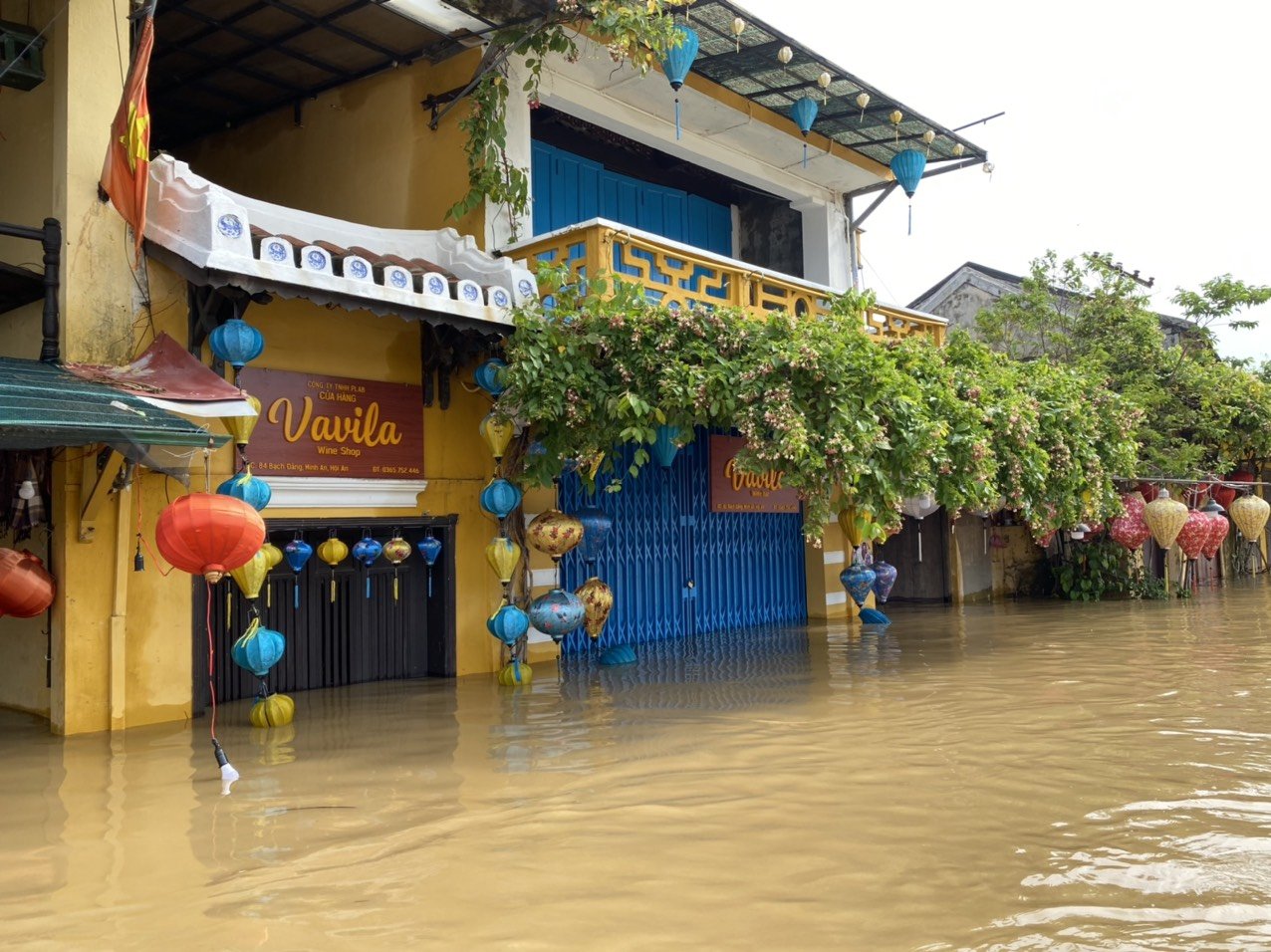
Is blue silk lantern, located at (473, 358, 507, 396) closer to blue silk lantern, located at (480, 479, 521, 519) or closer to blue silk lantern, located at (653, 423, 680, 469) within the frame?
blue silk lantern, located at (480, 479, 521, 519)

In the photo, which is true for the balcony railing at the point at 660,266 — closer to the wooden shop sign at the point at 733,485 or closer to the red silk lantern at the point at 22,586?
the wooden shop sign at the point at 733,485

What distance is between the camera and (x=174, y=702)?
8.52 m

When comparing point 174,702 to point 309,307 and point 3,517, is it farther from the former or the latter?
point 309,307

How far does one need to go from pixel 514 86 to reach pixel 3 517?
6.73m

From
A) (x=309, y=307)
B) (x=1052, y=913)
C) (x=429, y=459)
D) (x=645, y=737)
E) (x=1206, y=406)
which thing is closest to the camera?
(x=1052, y=913)

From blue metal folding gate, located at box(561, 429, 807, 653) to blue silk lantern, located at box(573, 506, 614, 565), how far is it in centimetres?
89

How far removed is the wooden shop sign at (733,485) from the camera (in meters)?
14.3

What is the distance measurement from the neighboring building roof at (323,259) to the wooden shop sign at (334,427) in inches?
43.4

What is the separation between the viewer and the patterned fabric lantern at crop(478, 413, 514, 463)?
32.9 feet

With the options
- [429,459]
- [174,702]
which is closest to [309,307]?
[429,459]

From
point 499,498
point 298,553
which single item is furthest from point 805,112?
point 298,553

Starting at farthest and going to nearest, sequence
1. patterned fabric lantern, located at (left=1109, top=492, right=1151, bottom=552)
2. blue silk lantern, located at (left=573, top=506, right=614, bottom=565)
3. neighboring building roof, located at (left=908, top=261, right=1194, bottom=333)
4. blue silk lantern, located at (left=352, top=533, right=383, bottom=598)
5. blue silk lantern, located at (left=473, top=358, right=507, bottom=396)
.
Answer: neighboring building roof, located at (left=908, top=261, right=1194, bottom=333) → patterned fabric lantern, located at (left=1109, top=492, right=1151, bottom=552) → blue silk lantern, located at (left=573, top=506, right=614, bottom=565) → blue silk lantern, located at (left=473, top=358, right=507, bottom=396) → blue silk lantern, located at (left=352, top=533, right=383, bottom=598)

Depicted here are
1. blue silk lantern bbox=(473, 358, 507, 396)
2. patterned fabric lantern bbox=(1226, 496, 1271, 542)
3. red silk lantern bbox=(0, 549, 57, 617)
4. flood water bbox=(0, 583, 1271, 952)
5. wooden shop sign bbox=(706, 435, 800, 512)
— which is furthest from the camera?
patterned fabric lantern bbox=(1226, 496, 1271, 542)

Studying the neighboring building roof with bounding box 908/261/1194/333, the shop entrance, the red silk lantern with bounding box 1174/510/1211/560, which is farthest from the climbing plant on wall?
the neighboring building roof with bounding box 908/261/1194/333
